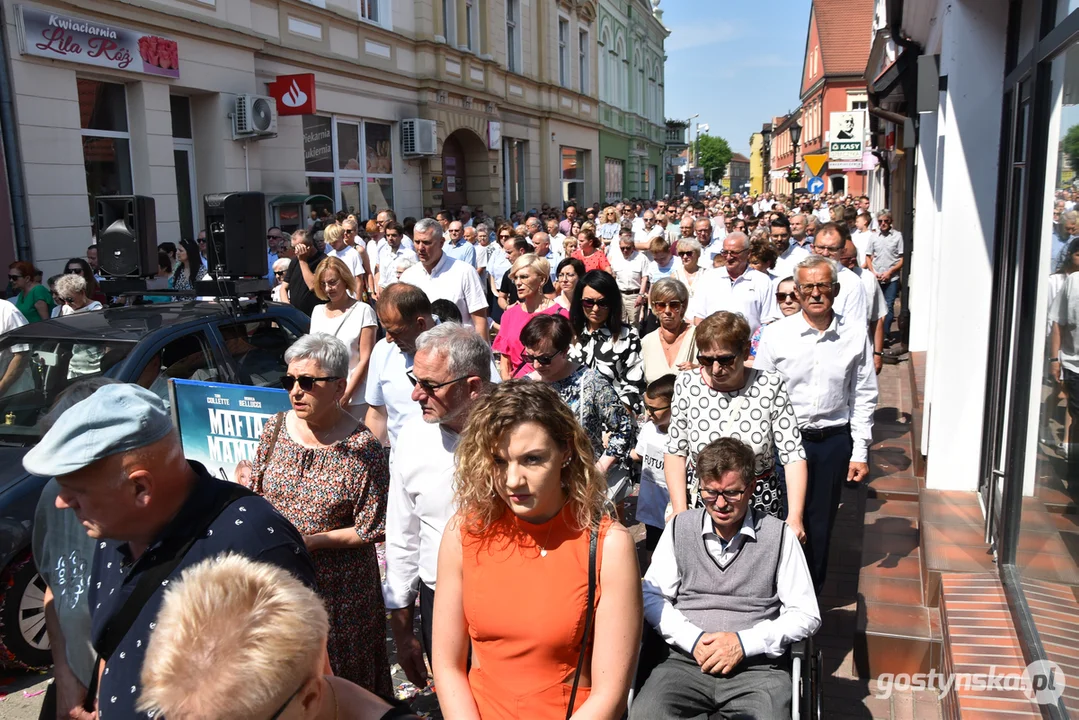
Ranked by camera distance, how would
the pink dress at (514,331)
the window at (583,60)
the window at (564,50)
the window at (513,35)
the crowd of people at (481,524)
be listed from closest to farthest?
the crowd of people at (481,524) → the pink dress at (514,331) → the window at (513,35) → the window at (564,50) → the window at (583,60)

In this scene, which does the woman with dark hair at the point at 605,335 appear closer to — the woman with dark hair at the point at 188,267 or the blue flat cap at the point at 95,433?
the blue flat cap at the point at 95,433

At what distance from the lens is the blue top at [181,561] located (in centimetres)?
211

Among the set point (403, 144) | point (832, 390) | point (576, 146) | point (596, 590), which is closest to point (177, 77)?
point (403, 144)

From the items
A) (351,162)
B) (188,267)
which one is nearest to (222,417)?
(188,267)

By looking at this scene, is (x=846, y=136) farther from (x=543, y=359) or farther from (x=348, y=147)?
(x=543, y=359)

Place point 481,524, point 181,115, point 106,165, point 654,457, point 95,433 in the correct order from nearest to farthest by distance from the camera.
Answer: point 95,433 < point 481,524 < point 654,457 < point 106,165 < point 181,115

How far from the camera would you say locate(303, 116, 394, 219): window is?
16781 millimetres

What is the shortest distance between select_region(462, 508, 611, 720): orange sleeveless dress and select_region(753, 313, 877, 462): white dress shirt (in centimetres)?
253

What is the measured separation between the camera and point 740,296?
696 centimetres

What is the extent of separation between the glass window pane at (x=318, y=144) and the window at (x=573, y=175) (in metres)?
13.7

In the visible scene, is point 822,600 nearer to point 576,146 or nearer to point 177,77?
point 177,77

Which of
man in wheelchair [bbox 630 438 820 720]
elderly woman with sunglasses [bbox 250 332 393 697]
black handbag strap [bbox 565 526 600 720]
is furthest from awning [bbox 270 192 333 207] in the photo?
black handbag strap [bbox 565 526 600 720]

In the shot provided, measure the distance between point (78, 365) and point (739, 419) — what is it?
379 centimetres

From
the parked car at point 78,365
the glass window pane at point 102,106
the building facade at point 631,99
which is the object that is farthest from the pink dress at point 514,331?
the building facade at point 631,99
